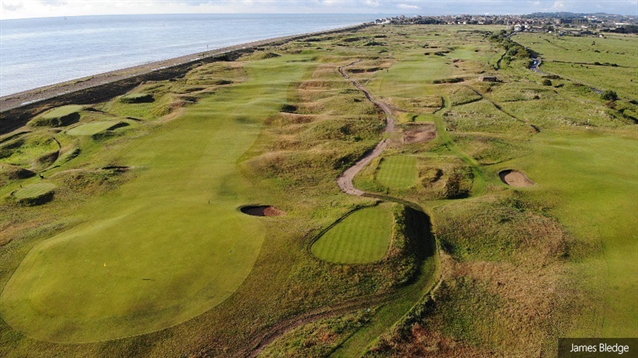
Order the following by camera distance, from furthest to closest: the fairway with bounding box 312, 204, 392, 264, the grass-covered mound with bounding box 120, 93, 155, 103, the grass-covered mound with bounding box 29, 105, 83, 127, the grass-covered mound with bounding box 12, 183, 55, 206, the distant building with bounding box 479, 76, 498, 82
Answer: the distant building with bounding box 479, 76, 498, 82 → the grass-covered mound with bounding box 120, 93, 155, 103 → the grass-covered mound with bounding box 29, 105, 83, 127 → the grass-covered mound with bounding box 12, 183, 55, 206 → the fairway with bounding box 312, 204, 392, 264

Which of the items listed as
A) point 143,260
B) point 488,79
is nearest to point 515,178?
point 143,260

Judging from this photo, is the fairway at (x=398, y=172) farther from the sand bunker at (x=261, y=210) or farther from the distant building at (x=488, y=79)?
the distant building at (x=488, y=79)

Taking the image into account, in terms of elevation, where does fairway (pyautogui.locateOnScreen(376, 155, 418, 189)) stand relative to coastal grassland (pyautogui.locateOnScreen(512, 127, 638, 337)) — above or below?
above

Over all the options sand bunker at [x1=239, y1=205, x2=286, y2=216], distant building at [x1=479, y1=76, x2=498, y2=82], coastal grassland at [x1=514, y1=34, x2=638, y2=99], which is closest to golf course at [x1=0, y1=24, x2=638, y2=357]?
sand bunker at [x1=239, y1=205, x2=286, y2=216]

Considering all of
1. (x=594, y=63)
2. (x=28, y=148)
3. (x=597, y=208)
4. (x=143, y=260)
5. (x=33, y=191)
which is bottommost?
(x=594, y=63)

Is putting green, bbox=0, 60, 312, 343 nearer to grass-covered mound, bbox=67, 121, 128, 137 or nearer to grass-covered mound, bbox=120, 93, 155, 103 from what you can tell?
grass-covered mound, bbox=67, 121, 128, 137

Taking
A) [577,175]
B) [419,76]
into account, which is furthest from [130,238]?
[419,76]

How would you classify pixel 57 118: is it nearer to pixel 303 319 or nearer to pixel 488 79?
pixel 303 319
